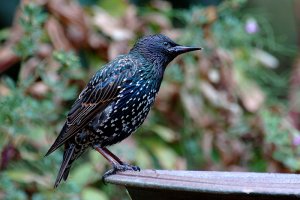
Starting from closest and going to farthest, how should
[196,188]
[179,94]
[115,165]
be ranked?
[196,188] < [115,165] < [179,94]

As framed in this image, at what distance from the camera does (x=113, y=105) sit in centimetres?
373

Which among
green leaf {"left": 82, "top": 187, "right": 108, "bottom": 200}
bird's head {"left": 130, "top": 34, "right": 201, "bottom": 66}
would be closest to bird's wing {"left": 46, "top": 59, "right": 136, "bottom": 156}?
bird's head {"left": 130, "top": 34, "right": 201, "bottom": 66}

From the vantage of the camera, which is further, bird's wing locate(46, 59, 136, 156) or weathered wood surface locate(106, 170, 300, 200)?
bird's wing locate(46, 59, 136, 156)

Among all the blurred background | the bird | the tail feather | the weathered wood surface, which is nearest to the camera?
the weathered wood surface

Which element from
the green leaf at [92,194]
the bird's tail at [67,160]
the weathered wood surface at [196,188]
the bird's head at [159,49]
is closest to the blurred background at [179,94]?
the green leaf at [92,194]

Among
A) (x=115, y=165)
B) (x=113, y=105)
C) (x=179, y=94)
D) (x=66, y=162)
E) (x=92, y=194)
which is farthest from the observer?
(x=179, y=94)

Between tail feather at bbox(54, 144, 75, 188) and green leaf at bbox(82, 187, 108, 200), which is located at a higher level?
tail feather at bbox(54, 144, 75, 188)

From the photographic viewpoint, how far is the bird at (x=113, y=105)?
3.71m

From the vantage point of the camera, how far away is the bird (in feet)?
12.2

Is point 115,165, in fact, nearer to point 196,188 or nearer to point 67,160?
point 67,160

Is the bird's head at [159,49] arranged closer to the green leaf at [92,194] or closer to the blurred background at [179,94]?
the blurred background at [179,94]

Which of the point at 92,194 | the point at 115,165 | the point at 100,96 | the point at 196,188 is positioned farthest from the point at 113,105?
the point at 196,188

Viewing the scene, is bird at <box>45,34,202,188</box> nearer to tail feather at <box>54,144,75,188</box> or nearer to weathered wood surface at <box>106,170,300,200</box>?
tail feather at <box>54,144,75,188</box>

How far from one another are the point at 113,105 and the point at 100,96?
9 centimetres
